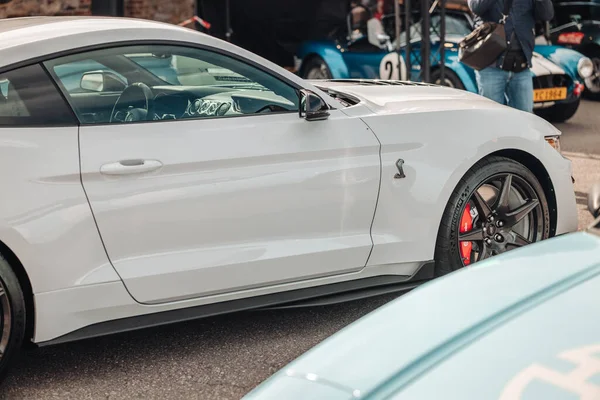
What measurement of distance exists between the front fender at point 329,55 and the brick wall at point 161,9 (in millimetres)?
2238

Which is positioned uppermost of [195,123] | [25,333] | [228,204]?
[195,123]

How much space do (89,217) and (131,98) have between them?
57 centimetres

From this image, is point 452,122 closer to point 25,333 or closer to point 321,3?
point 25,333

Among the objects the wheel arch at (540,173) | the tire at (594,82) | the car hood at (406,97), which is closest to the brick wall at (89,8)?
the tire at (594,82)

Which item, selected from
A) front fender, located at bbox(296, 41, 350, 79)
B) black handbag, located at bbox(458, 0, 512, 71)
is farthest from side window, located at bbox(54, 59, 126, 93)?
front fender, located at bbox(296, 41, 350, 79)

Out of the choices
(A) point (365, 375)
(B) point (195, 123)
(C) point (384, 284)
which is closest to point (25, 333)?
(B) point (195, 123)

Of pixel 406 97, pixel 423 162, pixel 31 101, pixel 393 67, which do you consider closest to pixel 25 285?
pixel 31 101

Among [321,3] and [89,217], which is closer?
[89,217]

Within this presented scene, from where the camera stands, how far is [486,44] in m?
6.58

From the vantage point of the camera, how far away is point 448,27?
10.9m

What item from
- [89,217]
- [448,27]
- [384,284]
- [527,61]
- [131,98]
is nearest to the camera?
[89,217]

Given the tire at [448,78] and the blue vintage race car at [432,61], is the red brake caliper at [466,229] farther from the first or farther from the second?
the tire at [448,78]

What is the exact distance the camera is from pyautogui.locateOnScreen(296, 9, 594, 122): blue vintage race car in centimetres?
1012

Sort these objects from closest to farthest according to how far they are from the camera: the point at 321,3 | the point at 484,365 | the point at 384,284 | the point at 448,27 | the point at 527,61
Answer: the point at 484,365 → the point at 384,284 → the point at 527,61 → the point at 448,27 → the point at 321,3
